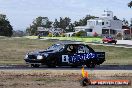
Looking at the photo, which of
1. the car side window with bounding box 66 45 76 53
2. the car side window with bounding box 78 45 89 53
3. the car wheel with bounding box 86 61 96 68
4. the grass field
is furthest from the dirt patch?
the grass field

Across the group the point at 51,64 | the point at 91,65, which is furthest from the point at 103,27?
the point at 51,64

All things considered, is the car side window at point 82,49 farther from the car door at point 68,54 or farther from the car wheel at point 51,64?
the car wheel at point 51,64

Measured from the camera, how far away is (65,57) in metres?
22.2

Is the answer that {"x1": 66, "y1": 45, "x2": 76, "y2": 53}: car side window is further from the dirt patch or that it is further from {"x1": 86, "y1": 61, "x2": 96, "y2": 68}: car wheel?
the dirt patch

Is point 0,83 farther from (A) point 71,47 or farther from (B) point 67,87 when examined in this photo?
(A) point 71,47

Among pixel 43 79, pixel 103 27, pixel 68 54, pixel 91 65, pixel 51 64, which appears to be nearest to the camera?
pixel 43 79

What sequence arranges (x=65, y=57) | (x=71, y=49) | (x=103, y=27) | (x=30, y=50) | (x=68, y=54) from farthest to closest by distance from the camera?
(x=103, y=27) → (x=30, y=50) → (x=71, y=49) → (x=68, y=54) → (x=65, y=57)

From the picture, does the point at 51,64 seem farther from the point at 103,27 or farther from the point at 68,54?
the point at 103,27

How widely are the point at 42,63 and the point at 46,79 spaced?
18.0 feet

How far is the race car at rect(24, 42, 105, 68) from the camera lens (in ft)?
71.5

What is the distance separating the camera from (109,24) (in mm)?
164750

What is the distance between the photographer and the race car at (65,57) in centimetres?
2180

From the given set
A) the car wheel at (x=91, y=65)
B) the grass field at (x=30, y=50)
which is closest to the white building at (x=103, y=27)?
the grass field at (x=30, y=50)

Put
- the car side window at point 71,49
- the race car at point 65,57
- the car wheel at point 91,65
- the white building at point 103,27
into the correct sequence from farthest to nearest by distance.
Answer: the white building at point 103,27 < the car wheel at point 91,65 < the car side window at point 71,49 < the race car at point 65,57
